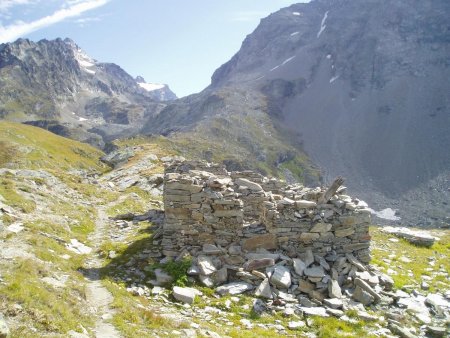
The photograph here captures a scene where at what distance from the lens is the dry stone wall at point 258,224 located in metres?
19.5

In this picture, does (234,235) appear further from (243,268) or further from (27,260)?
(27,260)

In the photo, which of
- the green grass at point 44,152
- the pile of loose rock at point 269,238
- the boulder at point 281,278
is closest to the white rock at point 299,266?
the pile of loose rock at point 269,238

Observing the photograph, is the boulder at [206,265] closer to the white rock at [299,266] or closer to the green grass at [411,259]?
the white rock at [299,266]

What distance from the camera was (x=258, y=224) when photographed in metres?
20.2

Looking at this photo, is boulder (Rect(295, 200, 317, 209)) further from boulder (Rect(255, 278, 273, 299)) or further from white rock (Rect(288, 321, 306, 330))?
white rock (Rect(288, 321, 306, 330))

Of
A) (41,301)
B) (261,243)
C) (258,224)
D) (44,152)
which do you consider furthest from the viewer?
(44,152)

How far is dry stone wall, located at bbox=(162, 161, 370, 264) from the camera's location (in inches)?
768

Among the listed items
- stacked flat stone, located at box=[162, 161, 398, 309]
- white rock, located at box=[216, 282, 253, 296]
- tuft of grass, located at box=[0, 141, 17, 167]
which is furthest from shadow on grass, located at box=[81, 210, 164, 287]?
tuft of grass, located at box=[0, 141, 17, 167]

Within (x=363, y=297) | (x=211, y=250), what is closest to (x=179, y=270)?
(x=211, y=250)

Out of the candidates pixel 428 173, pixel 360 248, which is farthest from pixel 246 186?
pixel 428 173

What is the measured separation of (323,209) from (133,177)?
42.4 meters

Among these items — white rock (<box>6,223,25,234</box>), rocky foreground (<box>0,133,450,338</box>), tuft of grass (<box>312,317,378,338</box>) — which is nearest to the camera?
rocky foreground (<box>0,133,450,338</box>)

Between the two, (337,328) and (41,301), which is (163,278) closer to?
(41,301)

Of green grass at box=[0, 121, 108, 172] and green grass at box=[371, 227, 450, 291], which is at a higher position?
green grass at box=[0, 121, 108, 172]
